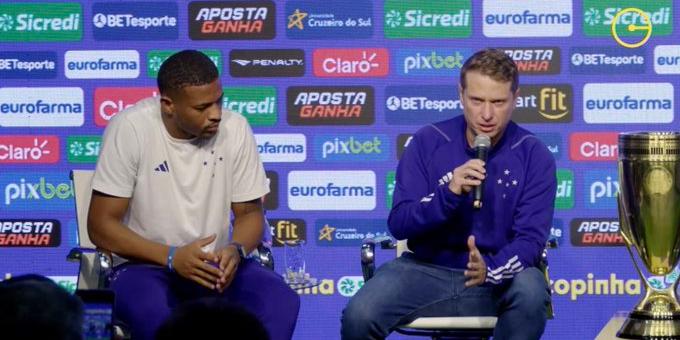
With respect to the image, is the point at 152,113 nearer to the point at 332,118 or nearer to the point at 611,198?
the point at 332,118

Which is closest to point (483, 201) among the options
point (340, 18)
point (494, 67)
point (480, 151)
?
point (480, 151)

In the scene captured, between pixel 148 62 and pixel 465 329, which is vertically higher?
pixel 148 62

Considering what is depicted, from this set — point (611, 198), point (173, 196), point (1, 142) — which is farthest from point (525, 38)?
point (1, 142)

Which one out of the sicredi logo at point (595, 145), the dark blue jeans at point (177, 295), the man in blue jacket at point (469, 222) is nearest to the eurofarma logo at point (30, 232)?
the dark blue jeans at point (177, 295)

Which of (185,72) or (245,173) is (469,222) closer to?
(245,173)

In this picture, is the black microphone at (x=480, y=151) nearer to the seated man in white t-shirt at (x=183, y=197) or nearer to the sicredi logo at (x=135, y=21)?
the seated man in white t-shirt at (x=183, y=197)

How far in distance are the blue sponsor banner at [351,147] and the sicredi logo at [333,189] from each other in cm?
7

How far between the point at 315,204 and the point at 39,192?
127 cm

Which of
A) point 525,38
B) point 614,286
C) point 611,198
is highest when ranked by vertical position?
point 525,38

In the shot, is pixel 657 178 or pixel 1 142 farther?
pixel 1 142

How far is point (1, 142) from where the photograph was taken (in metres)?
5.62

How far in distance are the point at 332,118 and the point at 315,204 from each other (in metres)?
0.40

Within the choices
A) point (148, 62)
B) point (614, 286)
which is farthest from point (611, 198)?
point (148, 62)

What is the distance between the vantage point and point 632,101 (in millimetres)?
5391
